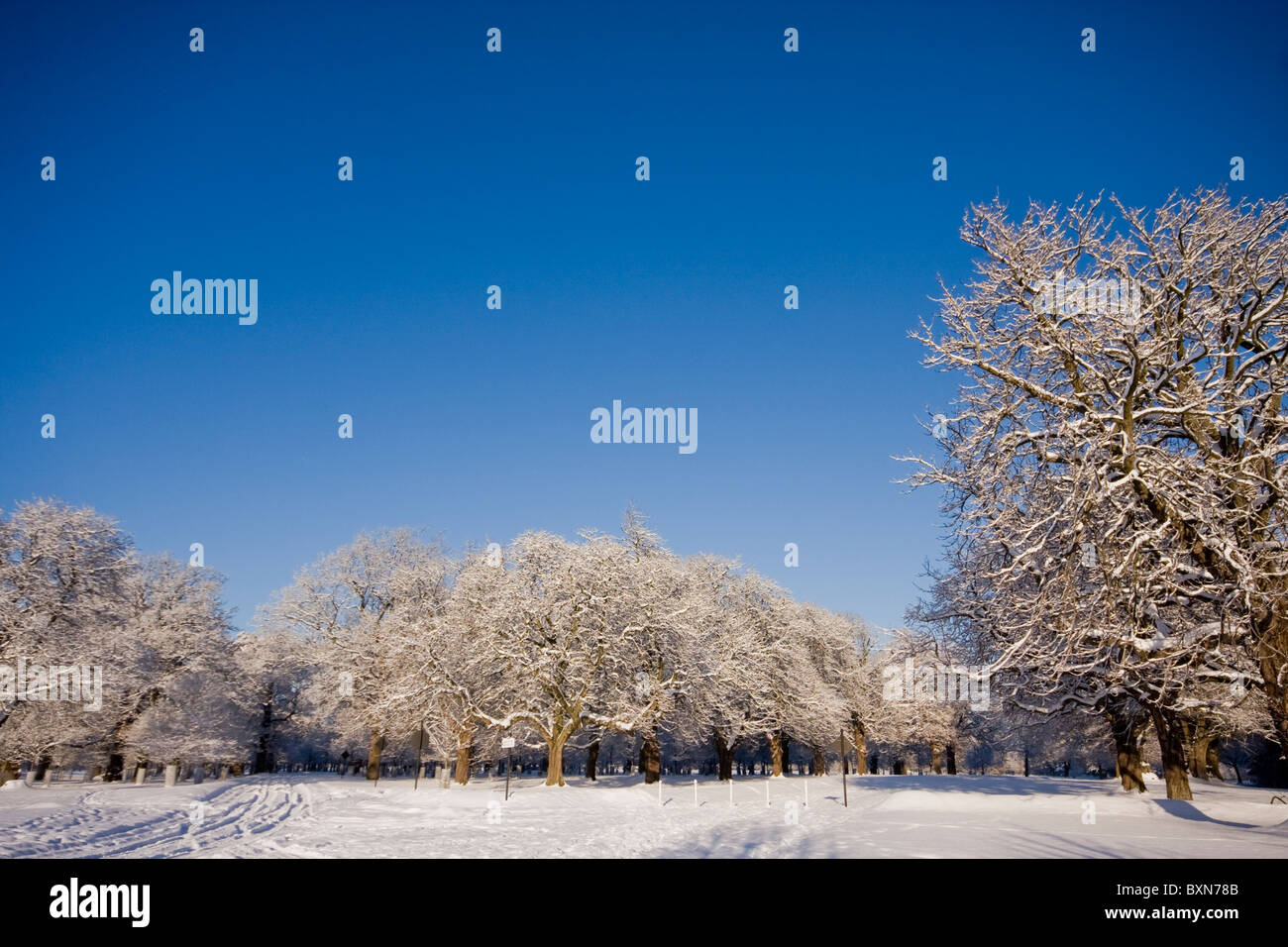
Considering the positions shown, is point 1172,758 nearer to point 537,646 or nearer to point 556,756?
point 556,756

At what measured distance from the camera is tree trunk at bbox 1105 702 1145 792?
84.0ft

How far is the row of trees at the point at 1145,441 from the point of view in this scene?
13203 millimetres

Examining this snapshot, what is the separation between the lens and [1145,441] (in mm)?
15633

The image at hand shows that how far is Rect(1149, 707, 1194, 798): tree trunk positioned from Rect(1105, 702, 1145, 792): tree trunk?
5.51 feet

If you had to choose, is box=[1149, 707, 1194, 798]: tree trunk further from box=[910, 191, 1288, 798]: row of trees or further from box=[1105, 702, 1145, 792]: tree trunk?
box=[910, 191, 1288, 798]: row of trees

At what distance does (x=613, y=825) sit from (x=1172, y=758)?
19.9m

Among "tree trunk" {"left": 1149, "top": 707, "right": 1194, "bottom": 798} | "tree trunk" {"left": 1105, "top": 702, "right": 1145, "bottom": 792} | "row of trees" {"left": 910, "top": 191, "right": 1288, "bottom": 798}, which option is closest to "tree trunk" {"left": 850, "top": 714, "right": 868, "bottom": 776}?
"tree trunk" {"left": 1105, "top": 702, "right": 1145, "bottom": 792}

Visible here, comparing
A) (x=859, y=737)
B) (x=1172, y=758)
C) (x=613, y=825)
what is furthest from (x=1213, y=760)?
(x=613, y=825)
